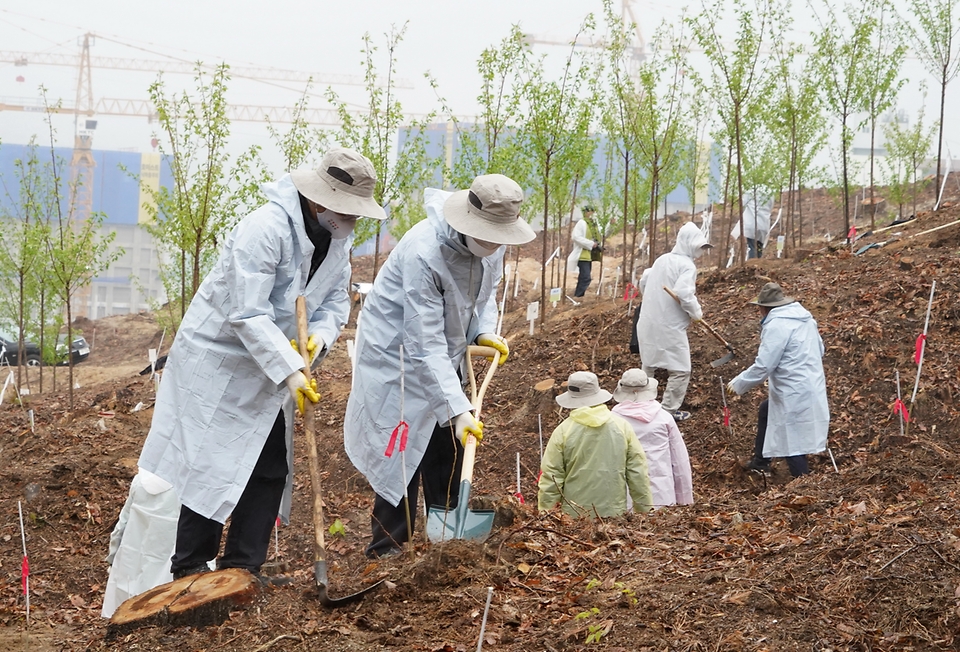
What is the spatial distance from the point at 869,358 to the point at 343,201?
22.1 feet

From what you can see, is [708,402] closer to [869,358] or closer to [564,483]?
[869,358]

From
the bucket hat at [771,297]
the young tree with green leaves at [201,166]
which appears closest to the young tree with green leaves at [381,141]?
the young tree with green leaves at [201,166]

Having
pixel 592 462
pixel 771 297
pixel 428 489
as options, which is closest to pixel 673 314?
pixel 771 297

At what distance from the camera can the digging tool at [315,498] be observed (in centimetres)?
353

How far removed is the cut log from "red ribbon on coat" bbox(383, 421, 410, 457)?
2.95 ft

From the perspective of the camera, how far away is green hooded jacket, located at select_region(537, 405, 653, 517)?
5.76 meters

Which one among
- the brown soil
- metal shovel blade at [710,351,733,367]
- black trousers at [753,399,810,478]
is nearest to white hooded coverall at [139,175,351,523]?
the brown soil

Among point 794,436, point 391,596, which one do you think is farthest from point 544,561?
point 794,436

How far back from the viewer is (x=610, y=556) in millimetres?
4000

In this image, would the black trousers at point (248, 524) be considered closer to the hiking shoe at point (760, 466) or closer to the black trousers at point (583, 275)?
the hiking shoe at point (760, 466)

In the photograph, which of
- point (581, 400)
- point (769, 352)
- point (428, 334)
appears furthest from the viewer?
point (769, 352)

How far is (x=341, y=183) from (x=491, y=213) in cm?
68

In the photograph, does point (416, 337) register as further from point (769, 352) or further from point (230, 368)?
point (769, 352)

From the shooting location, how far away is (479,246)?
4.45 m
